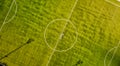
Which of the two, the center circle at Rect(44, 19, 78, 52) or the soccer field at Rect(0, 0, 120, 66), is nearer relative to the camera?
the soccer field at Rect(0, 0, 120, 66)

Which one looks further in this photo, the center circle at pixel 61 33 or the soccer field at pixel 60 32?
the center circle at pixel 61 33

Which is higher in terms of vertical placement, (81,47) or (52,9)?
(52,9)

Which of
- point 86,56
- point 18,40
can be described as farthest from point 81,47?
point 18,40

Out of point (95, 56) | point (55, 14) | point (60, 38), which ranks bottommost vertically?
point (95, 56)

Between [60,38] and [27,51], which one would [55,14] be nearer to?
[60,38]
